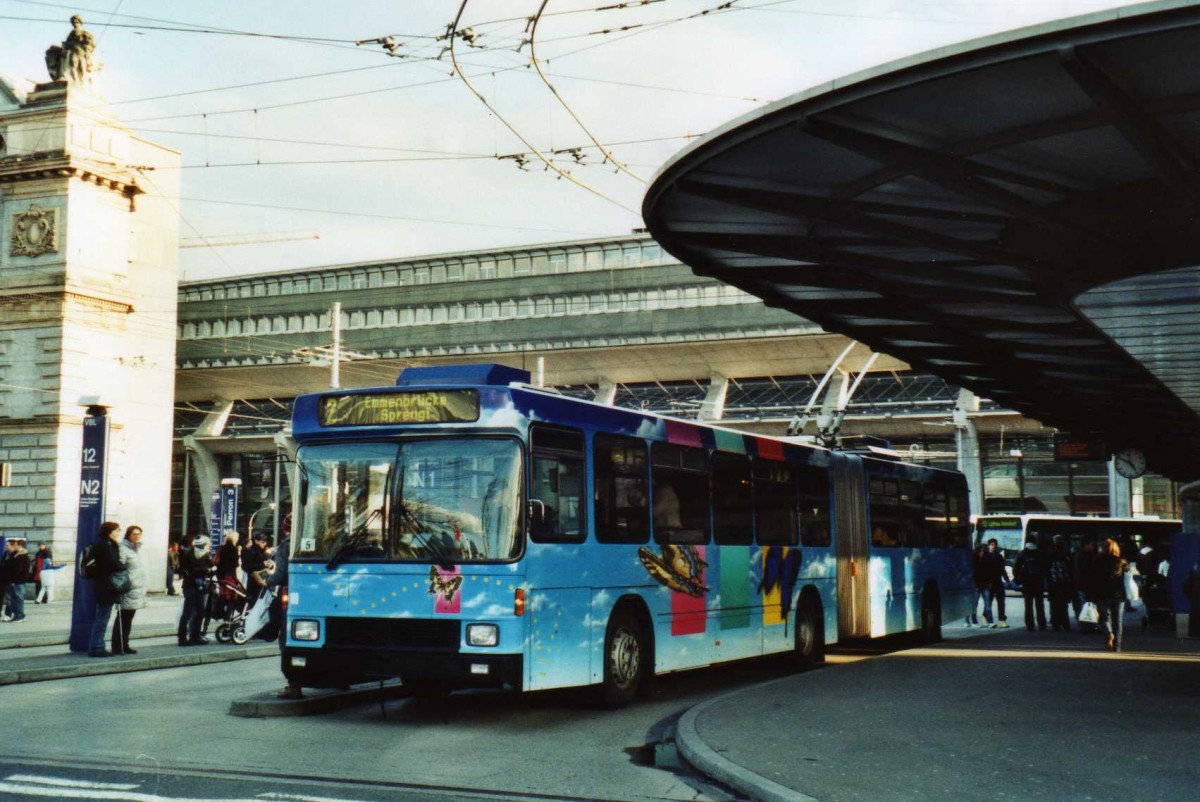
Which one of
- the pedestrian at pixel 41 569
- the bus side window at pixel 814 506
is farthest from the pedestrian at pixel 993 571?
the pedestrian at pixel 41 569

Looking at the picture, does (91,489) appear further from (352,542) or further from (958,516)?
(958,516)

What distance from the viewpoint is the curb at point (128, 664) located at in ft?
48.4

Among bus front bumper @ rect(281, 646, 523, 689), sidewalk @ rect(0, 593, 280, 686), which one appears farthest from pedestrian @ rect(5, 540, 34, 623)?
bus front bumper @ rect(281, 646, 523, 689)

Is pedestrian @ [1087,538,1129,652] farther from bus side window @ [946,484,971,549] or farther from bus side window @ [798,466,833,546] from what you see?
bus side window @ [798,466,833,546]

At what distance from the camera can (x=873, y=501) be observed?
19.0 meters

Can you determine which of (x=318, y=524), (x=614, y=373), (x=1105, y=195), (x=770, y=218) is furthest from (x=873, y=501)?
(x=614, y=373)

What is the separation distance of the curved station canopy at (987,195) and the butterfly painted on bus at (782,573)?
302cm

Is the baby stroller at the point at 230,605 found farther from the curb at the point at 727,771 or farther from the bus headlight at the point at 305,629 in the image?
the curb at the point at 727,771

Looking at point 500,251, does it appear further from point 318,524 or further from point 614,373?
point 318,524

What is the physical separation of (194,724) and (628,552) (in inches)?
159

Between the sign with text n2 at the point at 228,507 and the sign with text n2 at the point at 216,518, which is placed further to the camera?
the sign with text n2 at the point at 216,518

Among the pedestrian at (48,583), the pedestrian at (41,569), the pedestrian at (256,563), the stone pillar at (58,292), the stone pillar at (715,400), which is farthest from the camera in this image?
the stone pillar at (715,400)

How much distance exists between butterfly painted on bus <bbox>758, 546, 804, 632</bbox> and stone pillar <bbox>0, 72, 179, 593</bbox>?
88.0 ft

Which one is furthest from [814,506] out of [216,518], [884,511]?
[216,518]
